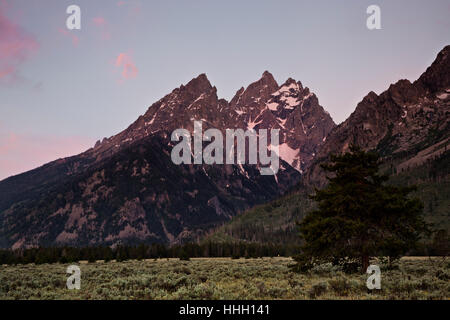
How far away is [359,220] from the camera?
30.9m

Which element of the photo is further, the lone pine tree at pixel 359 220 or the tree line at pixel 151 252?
the tree line at pixel 151 252

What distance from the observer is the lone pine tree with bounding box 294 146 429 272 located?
101 ft

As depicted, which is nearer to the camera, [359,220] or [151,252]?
[359,220]

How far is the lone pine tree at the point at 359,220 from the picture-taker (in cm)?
3089

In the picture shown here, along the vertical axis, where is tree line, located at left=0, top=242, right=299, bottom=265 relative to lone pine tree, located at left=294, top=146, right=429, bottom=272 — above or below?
below

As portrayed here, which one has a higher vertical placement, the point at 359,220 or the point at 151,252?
the point at 359,220

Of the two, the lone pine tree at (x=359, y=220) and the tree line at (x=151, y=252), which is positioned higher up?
the lone pine tree at (x=359, y=220)

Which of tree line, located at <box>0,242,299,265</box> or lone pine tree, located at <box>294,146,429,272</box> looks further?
tree line, located at <box>0,242,299,265</box>
